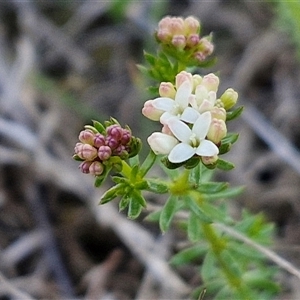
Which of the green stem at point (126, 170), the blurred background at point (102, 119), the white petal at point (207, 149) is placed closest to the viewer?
the white petal at point (207, 149)

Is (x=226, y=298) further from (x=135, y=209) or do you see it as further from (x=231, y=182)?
(x=231, y=182)

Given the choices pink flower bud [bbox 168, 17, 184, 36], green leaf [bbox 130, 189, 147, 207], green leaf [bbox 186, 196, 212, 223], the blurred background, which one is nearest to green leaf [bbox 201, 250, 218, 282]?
green leaf [bbox 186, 196, 212, 223]

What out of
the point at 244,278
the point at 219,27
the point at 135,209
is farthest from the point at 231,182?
the point at 135,209

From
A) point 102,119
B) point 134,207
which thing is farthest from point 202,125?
point 102,119

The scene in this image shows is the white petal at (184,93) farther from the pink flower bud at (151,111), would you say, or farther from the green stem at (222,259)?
the green stem at (222,259)

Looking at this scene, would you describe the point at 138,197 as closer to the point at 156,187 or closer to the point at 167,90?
the point at 156,187

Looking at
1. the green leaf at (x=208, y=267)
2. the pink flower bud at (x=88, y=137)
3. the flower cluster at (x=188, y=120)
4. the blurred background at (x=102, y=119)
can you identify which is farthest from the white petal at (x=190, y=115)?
the blurred background at (x=102, y=119)
